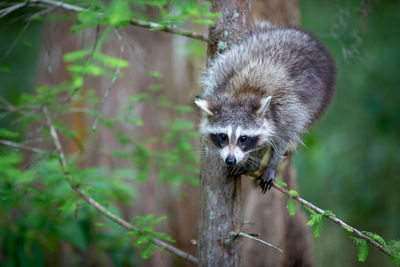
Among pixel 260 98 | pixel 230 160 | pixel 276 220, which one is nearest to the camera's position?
pixel 230 160

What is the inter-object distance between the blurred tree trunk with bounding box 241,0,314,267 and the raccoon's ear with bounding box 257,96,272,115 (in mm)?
1950

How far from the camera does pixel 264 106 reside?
9.52 feet

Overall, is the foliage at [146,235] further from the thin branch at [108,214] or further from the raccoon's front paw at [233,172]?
the raccoon's front paw at [233,172]

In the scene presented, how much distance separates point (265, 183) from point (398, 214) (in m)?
6.61

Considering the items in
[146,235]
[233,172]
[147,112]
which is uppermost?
[233,172]

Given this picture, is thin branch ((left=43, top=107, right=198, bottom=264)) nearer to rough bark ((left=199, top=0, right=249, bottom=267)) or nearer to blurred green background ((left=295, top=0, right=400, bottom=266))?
rough bark ((left=199, top=0, right=249, bottom=267))

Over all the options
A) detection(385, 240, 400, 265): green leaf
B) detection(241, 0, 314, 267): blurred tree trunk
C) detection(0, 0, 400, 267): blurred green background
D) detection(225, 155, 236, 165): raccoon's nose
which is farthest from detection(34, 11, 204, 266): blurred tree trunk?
detection(385, 240, 400, 265): green leaf

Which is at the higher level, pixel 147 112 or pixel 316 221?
pixel 316 221

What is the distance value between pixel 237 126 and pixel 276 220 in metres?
2.59

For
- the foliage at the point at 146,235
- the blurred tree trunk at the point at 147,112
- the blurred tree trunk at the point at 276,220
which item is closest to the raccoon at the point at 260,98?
the foliage at the point at 146,235

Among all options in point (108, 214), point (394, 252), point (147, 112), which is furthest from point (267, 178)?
point (147, 112)

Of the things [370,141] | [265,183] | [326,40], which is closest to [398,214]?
[370,141]

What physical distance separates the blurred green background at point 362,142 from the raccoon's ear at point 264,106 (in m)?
3.50

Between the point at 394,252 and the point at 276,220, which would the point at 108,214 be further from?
the point at 276,220
